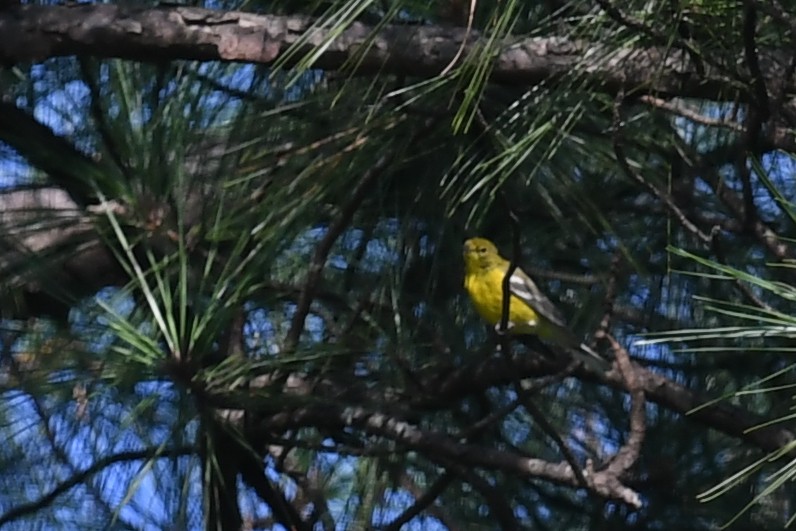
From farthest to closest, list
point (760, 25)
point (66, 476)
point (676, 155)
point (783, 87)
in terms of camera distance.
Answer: point (66, 476) < point (676, 155) < point (760, 25) < point (783, 87)

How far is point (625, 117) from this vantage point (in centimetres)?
125

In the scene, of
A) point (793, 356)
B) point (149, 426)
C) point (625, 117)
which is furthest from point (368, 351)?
point (793, 356)

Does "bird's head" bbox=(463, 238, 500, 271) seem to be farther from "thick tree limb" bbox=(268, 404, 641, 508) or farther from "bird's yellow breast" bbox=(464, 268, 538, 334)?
"thick tree limb" bbox=(268, 404, 641, 508)

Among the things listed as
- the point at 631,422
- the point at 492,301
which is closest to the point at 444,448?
the point at 631,422

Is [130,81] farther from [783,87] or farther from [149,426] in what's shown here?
[783,87]

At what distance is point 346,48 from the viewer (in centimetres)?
109

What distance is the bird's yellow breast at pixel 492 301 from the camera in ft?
4.33

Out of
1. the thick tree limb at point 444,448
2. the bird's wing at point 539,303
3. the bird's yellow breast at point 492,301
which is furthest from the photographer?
the bird's wing at point 539,303

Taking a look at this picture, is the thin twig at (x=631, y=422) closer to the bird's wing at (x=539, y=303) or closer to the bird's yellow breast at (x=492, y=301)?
the bird's yellow breast at (x=492, y=301)

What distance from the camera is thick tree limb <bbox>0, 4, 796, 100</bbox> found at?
3.57ft

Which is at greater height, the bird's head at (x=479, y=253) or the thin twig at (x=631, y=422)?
the bird's head at (x=479, y=253)

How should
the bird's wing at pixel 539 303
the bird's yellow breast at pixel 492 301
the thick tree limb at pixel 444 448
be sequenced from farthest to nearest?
the bird's wing at pixel 539 303 → the bird's yellow breast at pixel 492 301 → the thick tree limb at pixel 444 448

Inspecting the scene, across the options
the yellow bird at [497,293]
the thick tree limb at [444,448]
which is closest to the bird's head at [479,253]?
the yellow bird at [497,293]

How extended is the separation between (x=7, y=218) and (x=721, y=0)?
2.31 ft
